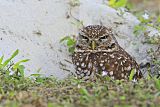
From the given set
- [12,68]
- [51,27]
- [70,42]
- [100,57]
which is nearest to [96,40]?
[100,57]

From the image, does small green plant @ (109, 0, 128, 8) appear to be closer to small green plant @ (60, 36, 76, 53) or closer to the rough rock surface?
the rough rock surface

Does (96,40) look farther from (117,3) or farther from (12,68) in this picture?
(117,3)

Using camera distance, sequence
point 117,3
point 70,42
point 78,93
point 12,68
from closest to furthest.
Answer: point 78,93
point 12,68
point 70,42
point 117,3

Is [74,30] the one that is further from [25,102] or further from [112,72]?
[25,102]

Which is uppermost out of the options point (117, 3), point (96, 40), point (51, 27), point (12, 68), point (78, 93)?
point (117, 3)

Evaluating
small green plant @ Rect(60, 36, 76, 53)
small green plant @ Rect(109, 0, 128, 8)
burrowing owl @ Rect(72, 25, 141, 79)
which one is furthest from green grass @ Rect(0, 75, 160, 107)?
small green plant @ Rect(109, 0, 128, 8)

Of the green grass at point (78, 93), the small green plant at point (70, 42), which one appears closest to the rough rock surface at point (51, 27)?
the small green plant at point (70, 42)

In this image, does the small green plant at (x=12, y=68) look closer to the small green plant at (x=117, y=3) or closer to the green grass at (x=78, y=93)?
the green grass at (x=78, y=93)
